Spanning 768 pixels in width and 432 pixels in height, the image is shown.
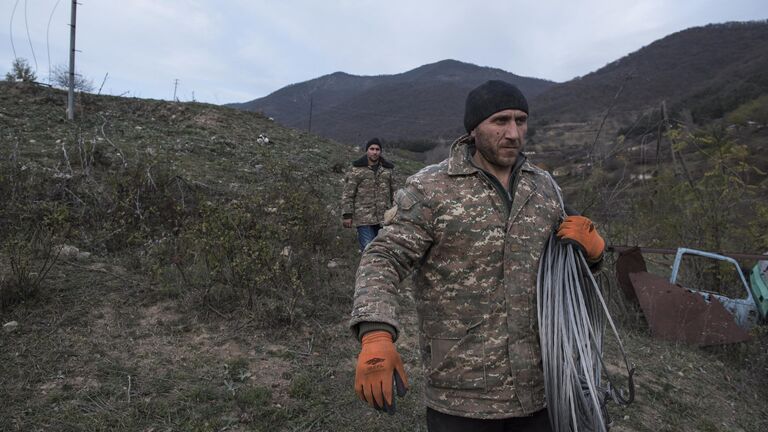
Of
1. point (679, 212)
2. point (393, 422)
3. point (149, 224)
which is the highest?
point (679, 212)

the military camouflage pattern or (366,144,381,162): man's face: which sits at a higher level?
(366,144,381,162): man's face

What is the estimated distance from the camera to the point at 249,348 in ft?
11.6

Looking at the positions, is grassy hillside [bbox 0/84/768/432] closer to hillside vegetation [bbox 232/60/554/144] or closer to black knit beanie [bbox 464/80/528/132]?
black knit beanie [bbox 464/80/528/132]

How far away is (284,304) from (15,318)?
185 centimetres

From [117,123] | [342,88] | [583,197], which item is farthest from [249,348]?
[342,88]

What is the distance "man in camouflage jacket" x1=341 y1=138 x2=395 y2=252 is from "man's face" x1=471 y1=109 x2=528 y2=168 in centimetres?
372

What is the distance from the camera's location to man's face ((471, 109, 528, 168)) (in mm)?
1672

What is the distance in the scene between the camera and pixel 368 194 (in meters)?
5.48

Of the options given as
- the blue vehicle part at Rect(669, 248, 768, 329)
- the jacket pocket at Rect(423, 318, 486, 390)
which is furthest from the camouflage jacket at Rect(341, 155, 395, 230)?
the jacket pocket at Rect(423, 318, 486, 390)

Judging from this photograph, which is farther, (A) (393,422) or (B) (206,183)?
(B) (206,183)

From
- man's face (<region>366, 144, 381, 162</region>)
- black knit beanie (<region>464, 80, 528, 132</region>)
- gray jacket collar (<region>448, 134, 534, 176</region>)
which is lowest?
gray jacket collar (<region>448, 134, 534, 176</region>)

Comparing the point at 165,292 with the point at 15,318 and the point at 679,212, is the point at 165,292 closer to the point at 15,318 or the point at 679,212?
the point at 15,318

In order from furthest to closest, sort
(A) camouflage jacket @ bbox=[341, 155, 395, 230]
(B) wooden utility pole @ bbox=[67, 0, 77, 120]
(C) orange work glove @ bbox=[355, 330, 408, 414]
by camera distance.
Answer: (B) wooden utility pole @ bbox=[67, 0, 77, 120]
(A) camouflage jacket @ bbox=[341, 155, 395, 230]
(C) orange work glove @ bbox=[355, 330, 408, 414]

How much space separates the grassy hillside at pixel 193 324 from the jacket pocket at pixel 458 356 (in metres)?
1.45
